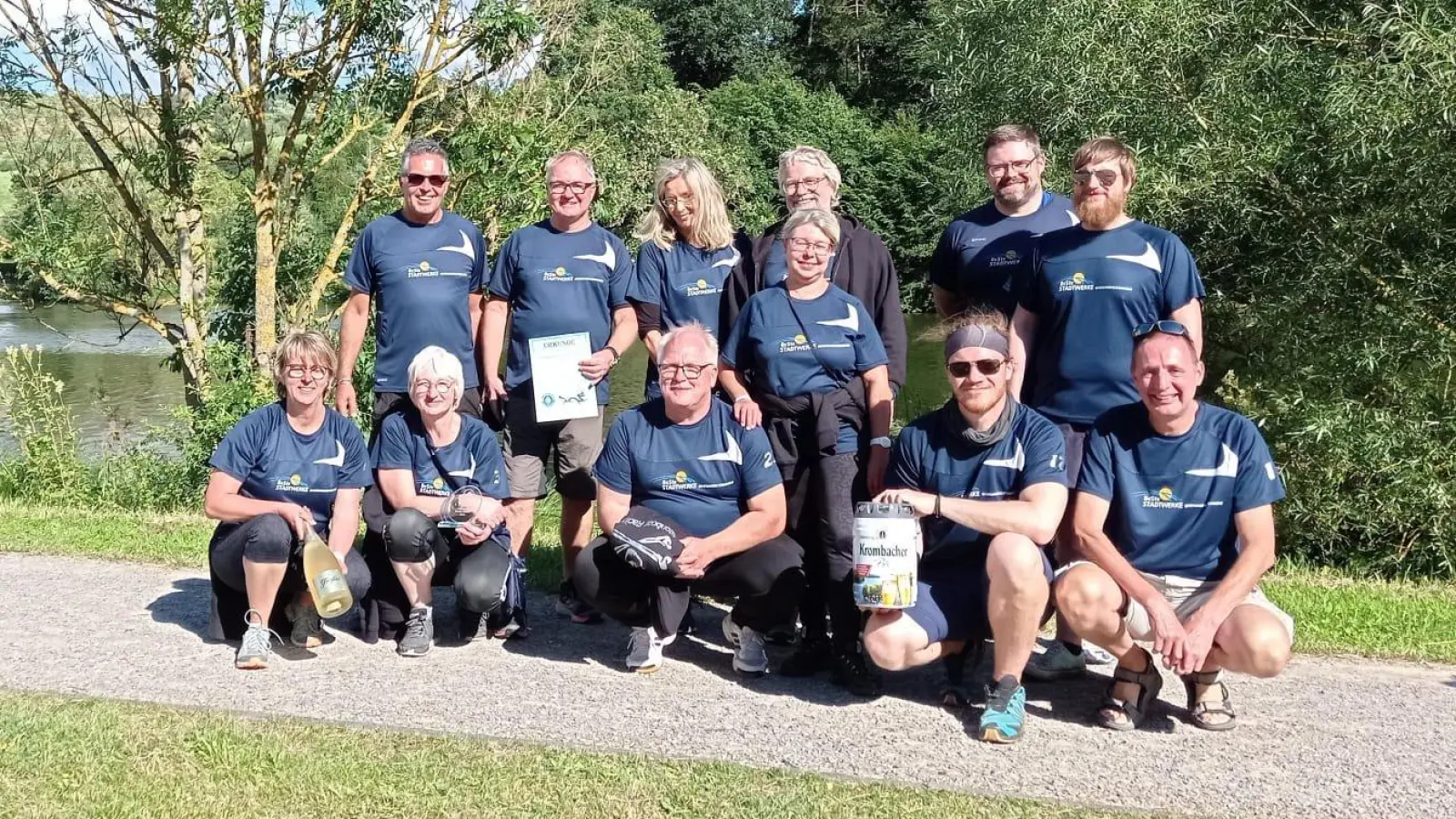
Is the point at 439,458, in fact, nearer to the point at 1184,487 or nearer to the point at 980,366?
the point at 980,366

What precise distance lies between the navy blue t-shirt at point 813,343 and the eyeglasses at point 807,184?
1.60 feet

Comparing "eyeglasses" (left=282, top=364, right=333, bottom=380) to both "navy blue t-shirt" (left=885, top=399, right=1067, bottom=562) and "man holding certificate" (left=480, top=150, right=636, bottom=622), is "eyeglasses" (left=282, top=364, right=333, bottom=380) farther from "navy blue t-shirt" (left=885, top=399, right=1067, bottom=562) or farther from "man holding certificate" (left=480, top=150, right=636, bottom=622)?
"navy blue t-shirt" (left=885, top=399, right=1067, bottom=562)

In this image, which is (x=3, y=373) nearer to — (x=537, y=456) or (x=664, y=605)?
→ (x=537, y=456)

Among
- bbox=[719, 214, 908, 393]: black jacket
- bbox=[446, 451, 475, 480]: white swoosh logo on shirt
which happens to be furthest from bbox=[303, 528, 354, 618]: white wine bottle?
bbox=[719, 214, 908, 393]: black jacket

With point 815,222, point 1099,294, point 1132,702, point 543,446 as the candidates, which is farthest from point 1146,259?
point 543,446

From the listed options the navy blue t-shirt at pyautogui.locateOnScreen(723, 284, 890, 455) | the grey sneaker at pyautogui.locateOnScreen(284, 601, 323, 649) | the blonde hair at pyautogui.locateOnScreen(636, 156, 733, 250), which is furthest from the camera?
the blonde hair at pyautogui.locateOnScreen(636, 156, 733, 250)

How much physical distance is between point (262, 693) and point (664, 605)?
1.60m

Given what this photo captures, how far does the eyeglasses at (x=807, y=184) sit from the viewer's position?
219 inches

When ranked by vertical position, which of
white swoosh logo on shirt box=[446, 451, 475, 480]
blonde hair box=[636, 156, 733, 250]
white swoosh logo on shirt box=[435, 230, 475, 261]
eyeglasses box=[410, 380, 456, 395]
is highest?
blonde hair box=[636, 156, 733, 250]

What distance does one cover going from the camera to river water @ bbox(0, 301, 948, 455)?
1661cm

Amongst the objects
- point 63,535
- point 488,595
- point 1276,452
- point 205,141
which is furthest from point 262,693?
point 205,141

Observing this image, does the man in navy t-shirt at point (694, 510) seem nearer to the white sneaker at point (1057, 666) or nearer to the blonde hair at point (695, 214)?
the blonde hair at point (695, 214)

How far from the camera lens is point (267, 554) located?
Answer: 5445mm

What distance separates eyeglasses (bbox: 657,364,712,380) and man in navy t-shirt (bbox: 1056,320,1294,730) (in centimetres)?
154
